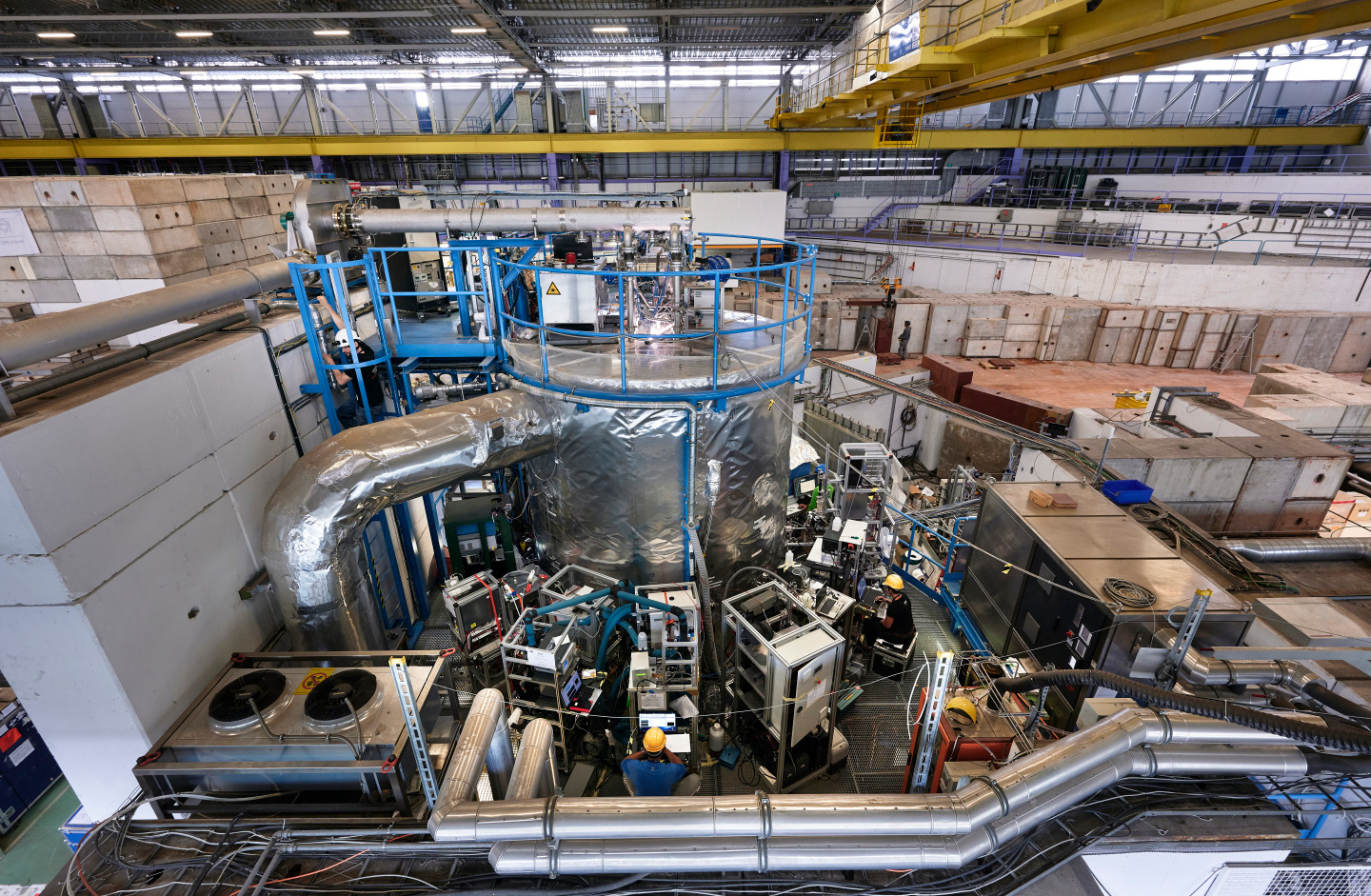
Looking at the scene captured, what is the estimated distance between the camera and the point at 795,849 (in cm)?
300

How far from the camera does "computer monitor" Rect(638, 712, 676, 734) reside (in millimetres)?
5664

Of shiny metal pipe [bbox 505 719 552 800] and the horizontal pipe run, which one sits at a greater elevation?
the horizontal pipe run

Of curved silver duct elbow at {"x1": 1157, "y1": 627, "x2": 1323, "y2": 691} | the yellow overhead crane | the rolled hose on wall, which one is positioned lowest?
curved silver duct elbow at {"x1": 1157, "y1": 627, "x2": 1323, "y2": 691}

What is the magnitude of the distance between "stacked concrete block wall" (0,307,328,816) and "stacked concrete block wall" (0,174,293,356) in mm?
4832

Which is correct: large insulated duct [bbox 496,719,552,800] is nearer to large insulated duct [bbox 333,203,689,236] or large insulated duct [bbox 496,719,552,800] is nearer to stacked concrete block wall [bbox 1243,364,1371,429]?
large insulated duct [bbox 333,203,689,236]

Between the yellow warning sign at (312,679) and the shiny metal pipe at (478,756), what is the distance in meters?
1.60

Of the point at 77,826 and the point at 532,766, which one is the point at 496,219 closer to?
the point at 532,766

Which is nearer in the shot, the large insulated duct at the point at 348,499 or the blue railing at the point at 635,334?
the large insulated duct at the point at 348,499

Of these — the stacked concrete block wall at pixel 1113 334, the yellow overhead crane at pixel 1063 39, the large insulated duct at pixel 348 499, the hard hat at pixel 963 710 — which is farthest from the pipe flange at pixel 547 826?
the stacked concrete block wall at pixel 1113 334

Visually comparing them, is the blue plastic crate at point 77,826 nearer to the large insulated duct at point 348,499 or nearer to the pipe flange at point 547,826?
the large insulated duct at point 348,499

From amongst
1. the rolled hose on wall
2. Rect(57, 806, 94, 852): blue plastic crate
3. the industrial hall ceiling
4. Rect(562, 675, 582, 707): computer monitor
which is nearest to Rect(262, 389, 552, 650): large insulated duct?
Rect(562, 675, 582, 707): computer monitor

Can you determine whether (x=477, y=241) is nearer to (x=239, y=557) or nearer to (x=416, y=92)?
(x=239, y=557)

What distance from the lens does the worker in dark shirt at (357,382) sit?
7.44 metres

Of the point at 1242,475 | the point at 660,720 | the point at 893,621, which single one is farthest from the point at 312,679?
the point at 1242,475
